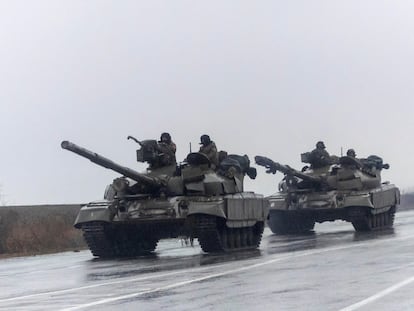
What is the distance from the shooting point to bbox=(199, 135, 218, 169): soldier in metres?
29.3

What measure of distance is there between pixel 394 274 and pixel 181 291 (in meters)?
3.67

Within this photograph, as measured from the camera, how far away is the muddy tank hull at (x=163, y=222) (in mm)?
26562

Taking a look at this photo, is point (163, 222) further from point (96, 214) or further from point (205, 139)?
point (205, 139)

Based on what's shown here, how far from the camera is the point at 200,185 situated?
27719mm

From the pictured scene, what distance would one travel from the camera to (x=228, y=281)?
17.3 meters

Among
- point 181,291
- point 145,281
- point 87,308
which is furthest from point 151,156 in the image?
point 87,308

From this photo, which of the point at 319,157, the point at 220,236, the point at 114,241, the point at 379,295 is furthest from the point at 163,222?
the point at 319,157

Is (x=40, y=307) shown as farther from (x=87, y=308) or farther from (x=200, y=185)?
(x=200, y=185)

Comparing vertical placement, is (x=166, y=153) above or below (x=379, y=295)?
above

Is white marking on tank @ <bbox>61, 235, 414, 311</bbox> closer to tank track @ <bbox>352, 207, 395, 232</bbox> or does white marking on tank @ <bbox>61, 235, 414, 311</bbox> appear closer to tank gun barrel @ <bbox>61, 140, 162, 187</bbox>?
tank gun barrel @ <bbox>61, 140, 162, 187</bbox>

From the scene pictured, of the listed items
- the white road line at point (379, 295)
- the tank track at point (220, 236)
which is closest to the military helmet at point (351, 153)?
the tank track at point (220, 236)

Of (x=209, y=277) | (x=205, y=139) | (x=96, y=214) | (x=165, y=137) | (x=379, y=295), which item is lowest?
(x=379, y=295)

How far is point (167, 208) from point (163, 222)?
1.12 ft

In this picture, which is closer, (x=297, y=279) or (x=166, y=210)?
(x=297, y=279)
